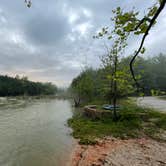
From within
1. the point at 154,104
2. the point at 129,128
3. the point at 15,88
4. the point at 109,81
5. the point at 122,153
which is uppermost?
the point at 15,88

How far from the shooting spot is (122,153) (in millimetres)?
4953

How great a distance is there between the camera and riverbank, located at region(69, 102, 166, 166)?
177 inches

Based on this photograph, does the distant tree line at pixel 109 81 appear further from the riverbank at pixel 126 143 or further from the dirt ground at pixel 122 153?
the dirt ground at pixel 122 153

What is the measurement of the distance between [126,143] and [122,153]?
1.09 metres

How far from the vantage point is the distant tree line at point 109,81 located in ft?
32.5

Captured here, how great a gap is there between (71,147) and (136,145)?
256cm

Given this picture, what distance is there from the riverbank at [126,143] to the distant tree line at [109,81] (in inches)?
72.5

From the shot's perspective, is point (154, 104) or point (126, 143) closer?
point (126, 143)

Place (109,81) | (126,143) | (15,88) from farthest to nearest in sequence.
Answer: (15,88) → (109,81) → (126,143)

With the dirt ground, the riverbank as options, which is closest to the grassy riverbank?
the riverbank

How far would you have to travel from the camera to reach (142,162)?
13.8 ft

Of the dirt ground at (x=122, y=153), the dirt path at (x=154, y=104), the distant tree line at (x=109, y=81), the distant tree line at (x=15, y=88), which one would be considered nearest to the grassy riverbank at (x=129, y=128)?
the dirt ground at (x=122, y=153)

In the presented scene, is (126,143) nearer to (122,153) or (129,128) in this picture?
(122,153)

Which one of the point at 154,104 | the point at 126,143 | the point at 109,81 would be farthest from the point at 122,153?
the point at 154,104
